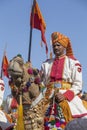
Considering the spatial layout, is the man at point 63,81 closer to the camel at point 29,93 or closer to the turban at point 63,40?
the turban at point 63,40

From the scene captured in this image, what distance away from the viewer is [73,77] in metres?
5.18

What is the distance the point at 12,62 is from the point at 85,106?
1.56m

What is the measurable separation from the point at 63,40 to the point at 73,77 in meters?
0.54

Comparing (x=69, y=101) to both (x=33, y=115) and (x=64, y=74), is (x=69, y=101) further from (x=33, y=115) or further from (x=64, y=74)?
(x=33, y=115)

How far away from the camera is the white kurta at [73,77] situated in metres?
4.89

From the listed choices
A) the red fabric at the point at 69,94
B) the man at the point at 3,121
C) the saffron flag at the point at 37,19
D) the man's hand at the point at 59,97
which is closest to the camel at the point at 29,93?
the man's hand at the point at 59,97

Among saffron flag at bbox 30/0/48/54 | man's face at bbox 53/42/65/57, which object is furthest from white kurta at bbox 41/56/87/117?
saffron flag at bbox 30/0/48/54

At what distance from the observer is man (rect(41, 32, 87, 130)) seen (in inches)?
186

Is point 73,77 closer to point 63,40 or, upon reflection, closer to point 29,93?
point 63,40

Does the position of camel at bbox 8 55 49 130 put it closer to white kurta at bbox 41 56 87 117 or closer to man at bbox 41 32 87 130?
man at bbox 41 32 87 130

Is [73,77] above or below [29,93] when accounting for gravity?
above

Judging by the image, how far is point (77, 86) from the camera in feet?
16.6

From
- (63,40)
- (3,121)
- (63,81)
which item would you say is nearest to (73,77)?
(63,81)

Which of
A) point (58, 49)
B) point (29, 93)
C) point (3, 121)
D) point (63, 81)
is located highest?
point (58, 49)
